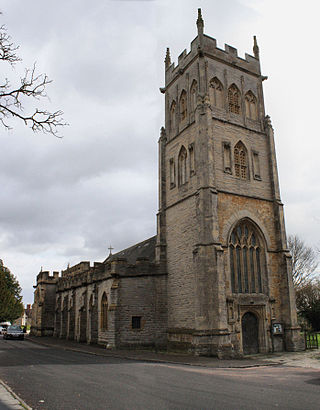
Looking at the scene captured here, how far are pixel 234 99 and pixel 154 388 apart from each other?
2127 centimetres

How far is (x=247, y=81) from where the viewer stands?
89.7 feet

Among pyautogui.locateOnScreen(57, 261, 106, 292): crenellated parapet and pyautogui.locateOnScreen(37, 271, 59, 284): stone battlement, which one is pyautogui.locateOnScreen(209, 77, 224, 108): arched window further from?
pyautogui.locateOnScreen(37, 271, 59, 284): stone battlement

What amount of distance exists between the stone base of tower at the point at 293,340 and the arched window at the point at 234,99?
1462 centimetres

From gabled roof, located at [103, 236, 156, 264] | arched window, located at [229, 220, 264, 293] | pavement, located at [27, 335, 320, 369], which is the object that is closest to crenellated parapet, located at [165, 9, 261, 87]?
arched window, located at [229, 220, 264, 293]

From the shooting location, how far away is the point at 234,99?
86.7 feet

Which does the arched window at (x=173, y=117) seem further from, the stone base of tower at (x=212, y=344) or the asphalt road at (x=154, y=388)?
the asphalt road at (x=154, y=388)

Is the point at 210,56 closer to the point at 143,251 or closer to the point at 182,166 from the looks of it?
the point at 182,166

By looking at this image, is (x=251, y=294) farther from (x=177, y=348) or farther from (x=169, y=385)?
(x=169, y=385)

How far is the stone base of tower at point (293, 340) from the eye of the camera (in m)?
21.9

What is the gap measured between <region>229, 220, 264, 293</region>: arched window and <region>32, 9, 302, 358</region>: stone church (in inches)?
2.5

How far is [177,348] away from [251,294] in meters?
5.45

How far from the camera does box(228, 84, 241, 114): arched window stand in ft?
85.6

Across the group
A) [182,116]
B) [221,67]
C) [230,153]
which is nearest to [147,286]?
[230,153]

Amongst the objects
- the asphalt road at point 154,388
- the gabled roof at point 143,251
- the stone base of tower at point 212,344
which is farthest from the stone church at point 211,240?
the asphalt road at point 154,388
